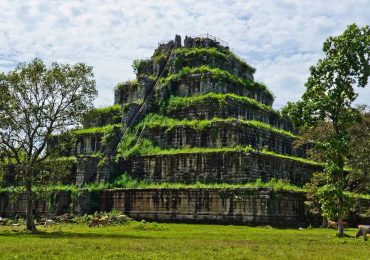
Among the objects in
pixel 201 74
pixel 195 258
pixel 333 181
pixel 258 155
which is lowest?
pixel 195 258

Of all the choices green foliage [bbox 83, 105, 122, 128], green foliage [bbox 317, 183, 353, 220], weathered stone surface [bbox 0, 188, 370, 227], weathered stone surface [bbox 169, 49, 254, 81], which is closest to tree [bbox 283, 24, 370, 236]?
green foliage [bbox 317, 183, 353, 220]

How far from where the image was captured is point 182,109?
5388 cm

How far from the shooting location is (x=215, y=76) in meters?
54.2

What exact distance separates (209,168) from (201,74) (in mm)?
12586

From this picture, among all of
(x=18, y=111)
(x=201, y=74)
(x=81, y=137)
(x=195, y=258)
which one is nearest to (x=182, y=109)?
(x=201, y=74)

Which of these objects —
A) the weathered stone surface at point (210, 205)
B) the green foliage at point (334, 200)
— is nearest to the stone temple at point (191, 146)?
the weathered stone surface at point (210, 205)

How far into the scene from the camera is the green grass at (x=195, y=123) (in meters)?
49.4

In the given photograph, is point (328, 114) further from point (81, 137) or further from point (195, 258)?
point (81, 137)

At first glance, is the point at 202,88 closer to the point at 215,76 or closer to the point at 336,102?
the point at 215,76

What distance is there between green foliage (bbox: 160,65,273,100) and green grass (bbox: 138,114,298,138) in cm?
479

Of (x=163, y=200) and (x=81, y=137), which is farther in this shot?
(x=81, y=137)

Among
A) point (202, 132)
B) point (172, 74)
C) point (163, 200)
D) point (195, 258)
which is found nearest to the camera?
point (195, 258)

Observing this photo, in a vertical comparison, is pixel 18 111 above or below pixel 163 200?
above

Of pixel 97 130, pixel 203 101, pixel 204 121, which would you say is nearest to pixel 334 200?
pixel 204 121
